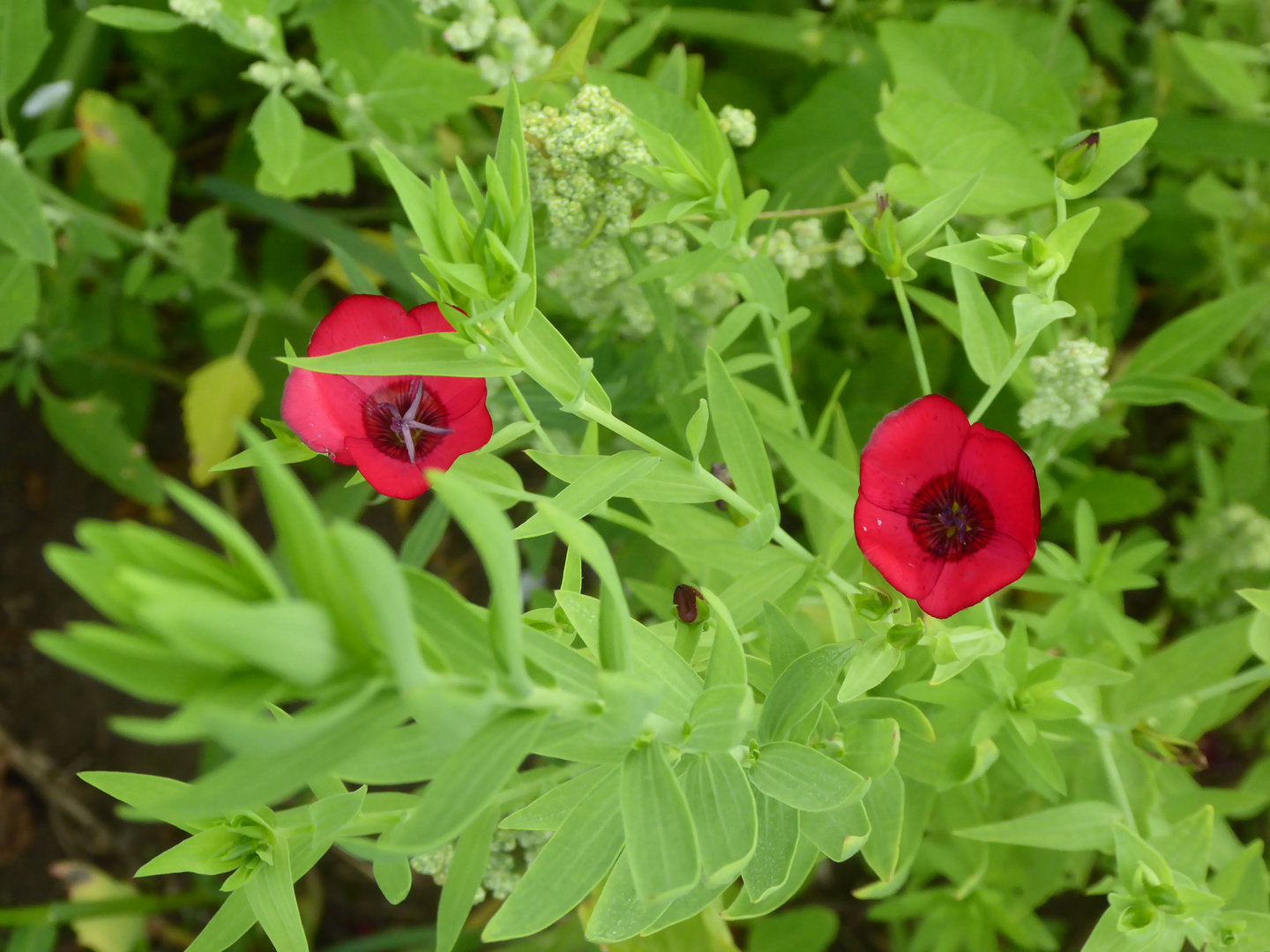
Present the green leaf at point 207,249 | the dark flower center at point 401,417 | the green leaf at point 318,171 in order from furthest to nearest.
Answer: the green leaf at point 207,249, the green leaf at point 318,171, the dark flower center at point 401,417

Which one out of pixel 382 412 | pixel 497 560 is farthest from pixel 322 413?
pixel 497 560

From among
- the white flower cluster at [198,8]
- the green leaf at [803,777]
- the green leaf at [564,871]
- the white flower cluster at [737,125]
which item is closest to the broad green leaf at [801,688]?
the green leaf at [803,777]

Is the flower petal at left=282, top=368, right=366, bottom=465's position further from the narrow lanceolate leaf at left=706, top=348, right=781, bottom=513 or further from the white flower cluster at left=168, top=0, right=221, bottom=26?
the white flower cluster at left=168, top=0, right=221, bottom=26

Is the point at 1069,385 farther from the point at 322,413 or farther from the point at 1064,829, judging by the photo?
the point at 322,413

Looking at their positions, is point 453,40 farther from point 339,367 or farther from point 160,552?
point 160,552

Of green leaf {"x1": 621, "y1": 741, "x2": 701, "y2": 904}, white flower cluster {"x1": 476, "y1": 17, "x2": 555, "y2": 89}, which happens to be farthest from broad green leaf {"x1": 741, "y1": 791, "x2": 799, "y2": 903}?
white flower cluster {"x1": 476, "y1": 17, "x2": 555, "y2": 89}

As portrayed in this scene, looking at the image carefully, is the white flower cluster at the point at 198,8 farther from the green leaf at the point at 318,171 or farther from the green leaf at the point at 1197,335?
the green leaf at the point at 1197,335

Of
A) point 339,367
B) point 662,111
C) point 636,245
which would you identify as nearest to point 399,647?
point 339,367
